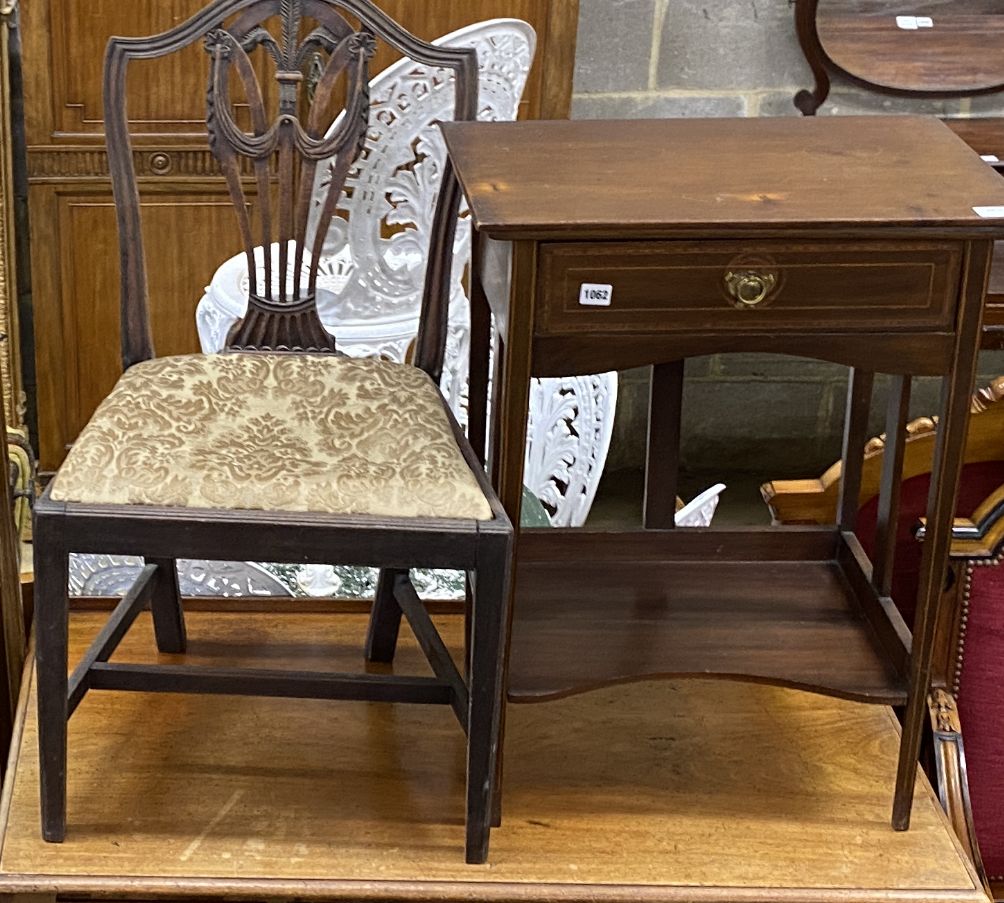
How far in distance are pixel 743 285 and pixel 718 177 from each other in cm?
15

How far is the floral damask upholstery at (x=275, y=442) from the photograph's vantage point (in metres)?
1.63

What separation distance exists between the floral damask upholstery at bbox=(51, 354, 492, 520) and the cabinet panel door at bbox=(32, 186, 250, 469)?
1225mm

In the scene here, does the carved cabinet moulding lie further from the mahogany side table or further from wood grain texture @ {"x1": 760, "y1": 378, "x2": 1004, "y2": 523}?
wood grain texture @ {"x1": 760, "y1": 378, "x2": 1004, "y2": 523}

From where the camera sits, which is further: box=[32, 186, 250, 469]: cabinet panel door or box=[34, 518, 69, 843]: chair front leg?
box=[32, 186, 250, 469]: cabinet panel door

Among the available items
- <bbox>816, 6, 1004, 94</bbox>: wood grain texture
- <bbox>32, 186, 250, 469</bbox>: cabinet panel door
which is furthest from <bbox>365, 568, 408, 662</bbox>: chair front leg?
<bbox>816, 6, 1004, 94</bbox>: wood grain texture

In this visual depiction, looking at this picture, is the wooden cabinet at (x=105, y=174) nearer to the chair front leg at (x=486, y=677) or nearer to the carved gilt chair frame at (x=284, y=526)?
the carved gilt chair frame at (x=284, y=526)

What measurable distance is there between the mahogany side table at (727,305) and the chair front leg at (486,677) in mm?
51

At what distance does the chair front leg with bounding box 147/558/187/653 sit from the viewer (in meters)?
1.98

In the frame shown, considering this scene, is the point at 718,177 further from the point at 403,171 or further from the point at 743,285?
the point at 403,171

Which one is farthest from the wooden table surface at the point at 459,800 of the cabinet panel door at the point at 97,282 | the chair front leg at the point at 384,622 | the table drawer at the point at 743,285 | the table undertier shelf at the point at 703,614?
the cabinet panel door at the point at 97,282

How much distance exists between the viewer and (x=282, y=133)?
6.20 ft

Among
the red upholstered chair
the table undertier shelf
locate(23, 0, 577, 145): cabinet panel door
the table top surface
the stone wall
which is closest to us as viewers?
the table top surface

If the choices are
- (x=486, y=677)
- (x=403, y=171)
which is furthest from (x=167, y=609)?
(x=403, y=171)

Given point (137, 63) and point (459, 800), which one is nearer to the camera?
point (459, 800)
